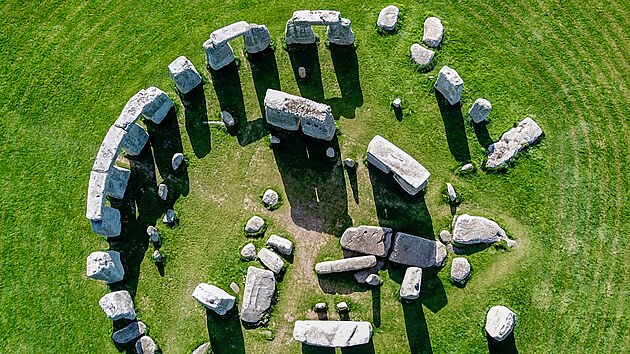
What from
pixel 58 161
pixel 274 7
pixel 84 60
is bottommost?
pixel 58 161

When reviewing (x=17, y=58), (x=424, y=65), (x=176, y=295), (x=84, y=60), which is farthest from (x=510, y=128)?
(x=17, y=58)

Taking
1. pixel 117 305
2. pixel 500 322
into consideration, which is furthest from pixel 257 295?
pixel 500 322

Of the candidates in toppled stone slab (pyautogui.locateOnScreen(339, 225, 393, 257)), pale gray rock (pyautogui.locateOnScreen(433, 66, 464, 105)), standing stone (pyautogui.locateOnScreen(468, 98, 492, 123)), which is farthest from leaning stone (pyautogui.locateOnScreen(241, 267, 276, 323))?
standing stone (pyautogui.locateOnScreen(468, 98, 492, 123))

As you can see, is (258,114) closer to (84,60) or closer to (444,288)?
(84,60)

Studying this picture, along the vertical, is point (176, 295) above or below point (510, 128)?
below

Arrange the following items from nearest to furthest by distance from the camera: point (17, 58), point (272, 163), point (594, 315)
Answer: point (594, 315) → point (272, 163) → point (17, 58)

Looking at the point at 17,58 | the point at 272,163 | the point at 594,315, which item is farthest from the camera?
the point at 17,58

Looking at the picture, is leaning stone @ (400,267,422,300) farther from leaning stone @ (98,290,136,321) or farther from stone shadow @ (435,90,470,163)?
leaning stone @ (98,290,136,321)
